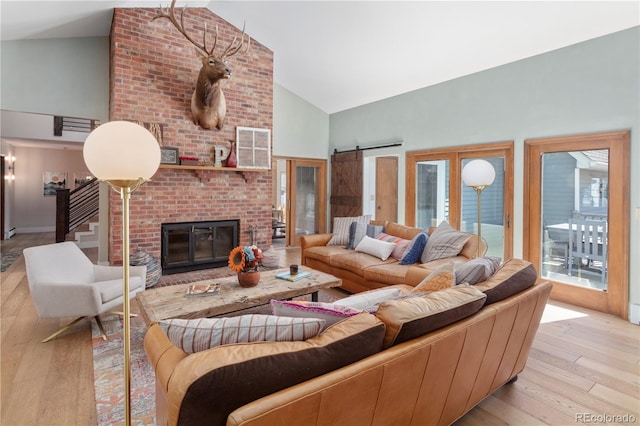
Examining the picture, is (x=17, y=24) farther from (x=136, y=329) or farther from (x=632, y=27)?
(x=632, y=27)

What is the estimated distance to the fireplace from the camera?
499 centimetres

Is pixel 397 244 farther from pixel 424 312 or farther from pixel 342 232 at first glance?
pixel 424 312

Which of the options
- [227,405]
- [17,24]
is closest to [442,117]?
[227,405]

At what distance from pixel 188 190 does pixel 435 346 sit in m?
4.48

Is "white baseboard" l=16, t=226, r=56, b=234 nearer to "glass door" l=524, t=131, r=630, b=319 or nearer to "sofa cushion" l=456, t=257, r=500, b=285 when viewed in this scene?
"sofa cushion" l=456, t=257, r=500, b=285

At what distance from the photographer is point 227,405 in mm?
979

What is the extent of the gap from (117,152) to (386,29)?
3.89 meters

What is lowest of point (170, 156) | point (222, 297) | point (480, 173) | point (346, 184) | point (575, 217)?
point (222, 297)

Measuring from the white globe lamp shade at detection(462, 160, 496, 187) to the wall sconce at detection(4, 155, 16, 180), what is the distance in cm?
1002

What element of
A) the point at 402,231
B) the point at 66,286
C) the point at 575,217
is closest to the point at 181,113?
the point at 66,286

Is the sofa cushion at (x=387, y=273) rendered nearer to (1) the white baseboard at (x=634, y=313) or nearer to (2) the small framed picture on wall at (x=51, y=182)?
(1) the white baseboard at (x=634, y=313)

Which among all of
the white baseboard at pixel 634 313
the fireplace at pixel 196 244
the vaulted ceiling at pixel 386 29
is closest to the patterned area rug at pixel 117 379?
the fireplace at pixel 196 244

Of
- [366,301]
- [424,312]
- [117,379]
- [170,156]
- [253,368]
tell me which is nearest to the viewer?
[253,368]

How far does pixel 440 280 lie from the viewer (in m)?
2.08
